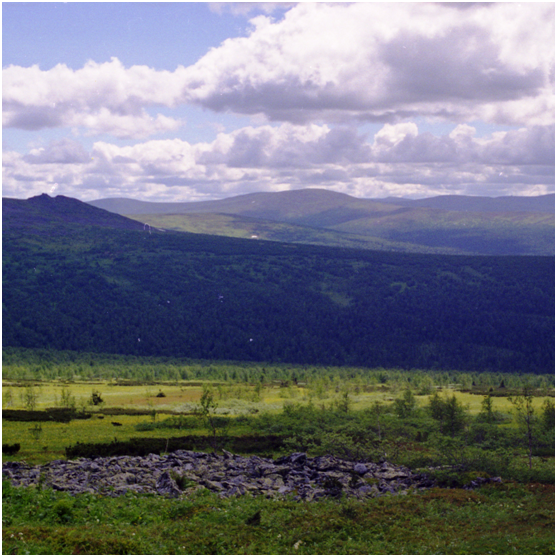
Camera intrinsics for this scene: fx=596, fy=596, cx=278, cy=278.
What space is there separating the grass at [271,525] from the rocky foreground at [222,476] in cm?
221

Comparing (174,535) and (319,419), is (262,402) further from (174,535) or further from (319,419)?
(174,535)

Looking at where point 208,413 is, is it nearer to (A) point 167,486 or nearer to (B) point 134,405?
(A) point 167,486

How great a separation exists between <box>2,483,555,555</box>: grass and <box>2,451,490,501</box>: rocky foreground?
2209mm

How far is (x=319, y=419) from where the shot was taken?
62031 millimetres

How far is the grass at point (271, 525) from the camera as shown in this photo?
2394cm

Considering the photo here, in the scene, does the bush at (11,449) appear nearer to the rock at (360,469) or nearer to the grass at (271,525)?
the grass at (271,525)

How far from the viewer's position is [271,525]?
88.9 ft

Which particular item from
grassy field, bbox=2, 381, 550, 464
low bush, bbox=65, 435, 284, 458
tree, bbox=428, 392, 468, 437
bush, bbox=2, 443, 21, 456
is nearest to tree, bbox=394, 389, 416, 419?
grassy field, bbox=2, 381, 550, 464

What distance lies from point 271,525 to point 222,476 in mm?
12136

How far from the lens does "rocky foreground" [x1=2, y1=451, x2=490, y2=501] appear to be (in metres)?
34.8

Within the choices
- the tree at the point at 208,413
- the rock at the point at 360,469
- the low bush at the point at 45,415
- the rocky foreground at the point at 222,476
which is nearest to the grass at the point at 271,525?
the rocky foreground at the point at 222,476

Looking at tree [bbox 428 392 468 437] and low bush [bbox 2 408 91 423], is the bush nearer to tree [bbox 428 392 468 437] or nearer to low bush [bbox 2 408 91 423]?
low bush [bbox 2 408 91 423]

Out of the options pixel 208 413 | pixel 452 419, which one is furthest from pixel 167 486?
pixel 452 419

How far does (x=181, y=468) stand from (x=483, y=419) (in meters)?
39.0
